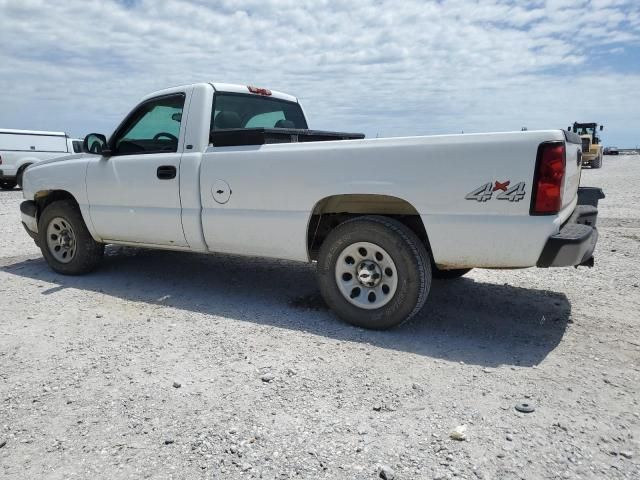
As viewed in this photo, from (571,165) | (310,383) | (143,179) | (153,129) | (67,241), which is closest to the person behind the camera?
(310,383)

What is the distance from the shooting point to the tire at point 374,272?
3.67 m

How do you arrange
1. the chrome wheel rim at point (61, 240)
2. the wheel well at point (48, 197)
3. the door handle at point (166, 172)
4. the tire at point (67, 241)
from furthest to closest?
the wheel well at point (48, 197), the chrome wheel rim at point (61, 240), the tire at point (67, 241), the door handle at point (166, 172)

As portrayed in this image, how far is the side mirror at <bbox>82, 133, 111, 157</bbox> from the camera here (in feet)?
17.1

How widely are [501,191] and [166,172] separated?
296 cm

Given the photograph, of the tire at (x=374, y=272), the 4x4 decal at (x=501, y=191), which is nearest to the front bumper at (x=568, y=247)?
the 4x4 decal at (x=501, y=191)

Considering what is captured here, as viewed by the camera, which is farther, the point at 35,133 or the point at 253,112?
the point at 35,133

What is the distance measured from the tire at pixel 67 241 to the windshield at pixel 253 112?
6.70ft

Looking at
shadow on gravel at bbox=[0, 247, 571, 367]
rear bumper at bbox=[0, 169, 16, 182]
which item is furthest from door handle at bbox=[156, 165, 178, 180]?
rear bumper at bbox=[0, 169, 16, 182]

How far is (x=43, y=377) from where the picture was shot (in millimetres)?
3127

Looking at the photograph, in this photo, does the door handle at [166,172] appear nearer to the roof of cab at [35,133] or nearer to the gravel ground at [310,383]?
the gravel ground at [310,383]

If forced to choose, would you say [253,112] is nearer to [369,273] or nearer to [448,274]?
[369,273]

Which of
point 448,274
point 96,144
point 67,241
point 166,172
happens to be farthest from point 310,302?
point 67,241

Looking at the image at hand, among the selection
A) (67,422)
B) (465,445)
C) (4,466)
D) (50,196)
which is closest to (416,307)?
(465,445)

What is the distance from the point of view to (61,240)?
5660 mm
